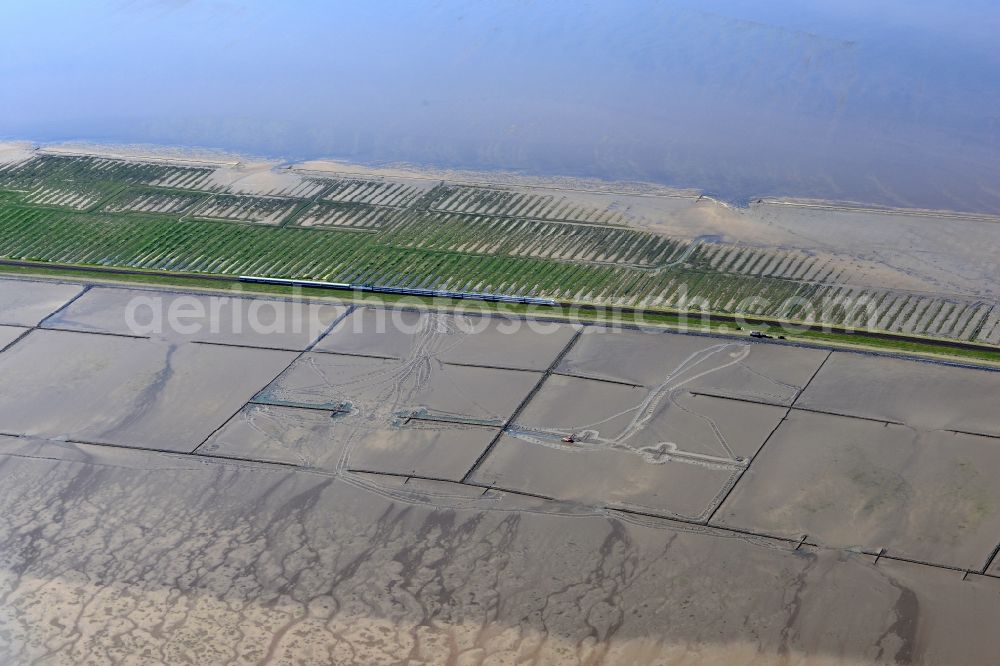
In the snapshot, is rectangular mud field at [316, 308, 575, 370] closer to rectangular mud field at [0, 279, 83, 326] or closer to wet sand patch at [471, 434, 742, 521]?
wet sand patch at [471, 434, 742, 521]

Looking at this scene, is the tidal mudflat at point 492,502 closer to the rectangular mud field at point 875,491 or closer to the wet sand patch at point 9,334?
the rectangular mud field at point 875,491

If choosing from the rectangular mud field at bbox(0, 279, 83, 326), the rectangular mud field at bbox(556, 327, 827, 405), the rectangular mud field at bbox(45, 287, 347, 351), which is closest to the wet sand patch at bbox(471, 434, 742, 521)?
the rectangular mud field at bbox(556, 327, 827, 405)

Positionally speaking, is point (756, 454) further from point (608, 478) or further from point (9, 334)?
point (9, 334)

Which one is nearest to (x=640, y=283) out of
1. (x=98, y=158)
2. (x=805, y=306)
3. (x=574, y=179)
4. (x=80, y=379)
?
(x=805, y=306)

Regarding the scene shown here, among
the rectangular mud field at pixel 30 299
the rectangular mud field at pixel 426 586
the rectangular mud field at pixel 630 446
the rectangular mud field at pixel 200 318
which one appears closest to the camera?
the rectangular mud field at pixel 426 586

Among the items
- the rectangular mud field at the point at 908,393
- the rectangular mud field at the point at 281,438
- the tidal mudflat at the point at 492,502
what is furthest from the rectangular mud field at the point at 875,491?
the rectangular mud field at the point at 281,438

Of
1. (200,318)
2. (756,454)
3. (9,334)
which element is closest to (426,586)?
(756,454)
